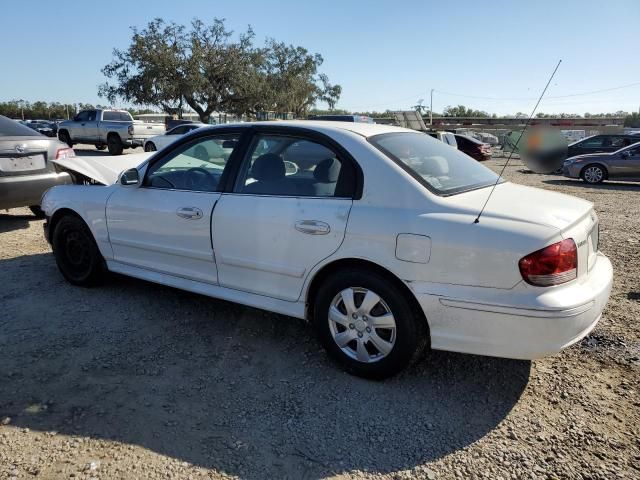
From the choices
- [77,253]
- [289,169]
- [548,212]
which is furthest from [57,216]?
[548,212]

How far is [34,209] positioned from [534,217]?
7.52m

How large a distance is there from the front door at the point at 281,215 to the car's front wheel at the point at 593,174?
545 inches

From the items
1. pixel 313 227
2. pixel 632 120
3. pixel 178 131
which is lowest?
pixel 313 227

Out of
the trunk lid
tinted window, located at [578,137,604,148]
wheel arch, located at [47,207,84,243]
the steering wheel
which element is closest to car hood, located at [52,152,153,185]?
wheel arch, located at [47,207,84,243]

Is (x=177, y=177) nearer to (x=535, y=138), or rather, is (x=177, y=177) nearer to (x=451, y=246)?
(x=451, y=246)

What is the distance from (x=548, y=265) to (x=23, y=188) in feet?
21.3

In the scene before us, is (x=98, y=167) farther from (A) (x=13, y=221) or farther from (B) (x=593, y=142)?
(B) (x=593, y=142)

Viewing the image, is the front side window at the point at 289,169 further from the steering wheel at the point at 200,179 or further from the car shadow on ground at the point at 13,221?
the car shadow on ground at the point at 13,221

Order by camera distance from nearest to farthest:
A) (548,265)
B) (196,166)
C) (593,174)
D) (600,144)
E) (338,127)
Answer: (548,265) < (338,127) < (196,166) < (593,174) < (600,144)

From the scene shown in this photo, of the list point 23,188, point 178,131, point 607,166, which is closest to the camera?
point 23,188

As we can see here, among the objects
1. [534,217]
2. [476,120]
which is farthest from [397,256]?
[476,120]

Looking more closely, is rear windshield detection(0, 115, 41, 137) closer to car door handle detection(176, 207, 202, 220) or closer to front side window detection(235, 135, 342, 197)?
car door handle detection(176, 207, 202, 220)

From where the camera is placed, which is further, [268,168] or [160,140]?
[160,140]

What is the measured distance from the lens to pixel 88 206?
4324 mm
